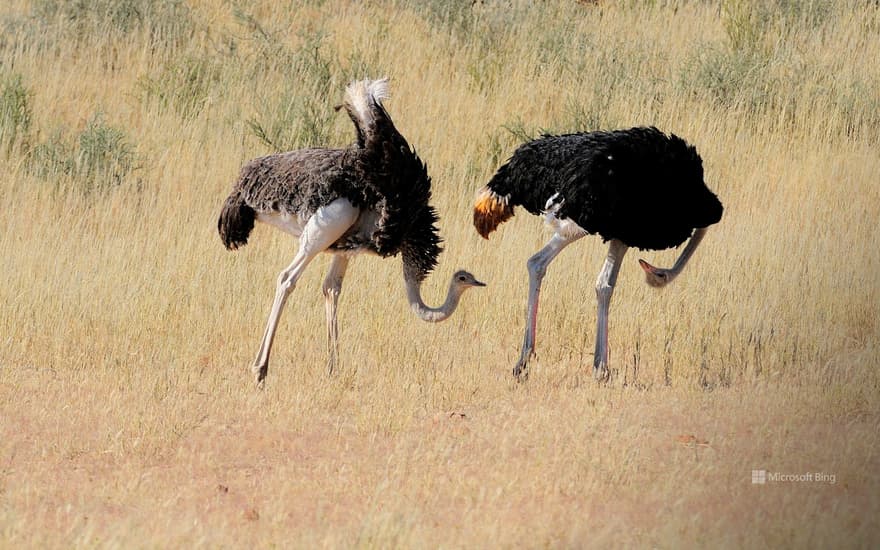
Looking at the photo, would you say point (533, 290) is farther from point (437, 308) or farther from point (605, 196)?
point (605, 196)

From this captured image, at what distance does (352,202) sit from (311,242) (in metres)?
0.29

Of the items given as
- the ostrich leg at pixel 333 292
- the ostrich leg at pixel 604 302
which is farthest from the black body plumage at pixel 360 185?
the ostrich leg at pixel 604 302

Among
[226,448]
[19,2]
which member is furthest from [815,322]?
[19,2]

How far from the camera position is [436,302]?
8.74 m

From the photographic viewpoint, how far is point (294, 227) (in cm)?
723

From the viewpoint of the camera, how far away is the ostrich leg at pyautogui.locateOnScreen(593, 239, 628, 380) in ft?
24.2

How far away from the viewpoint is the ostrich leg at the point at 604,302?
24.2 ft

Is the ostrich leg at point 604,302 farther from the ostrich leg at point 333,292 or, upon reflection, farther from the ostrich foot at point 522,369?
the ostrich leg at point 333,292

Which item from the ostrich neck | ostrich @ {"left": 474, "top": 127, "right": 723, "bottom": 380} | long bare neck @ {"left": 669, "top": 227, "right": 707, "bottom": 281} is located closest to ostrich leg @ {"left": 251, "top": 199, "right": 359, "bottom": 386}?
the ostrich neck

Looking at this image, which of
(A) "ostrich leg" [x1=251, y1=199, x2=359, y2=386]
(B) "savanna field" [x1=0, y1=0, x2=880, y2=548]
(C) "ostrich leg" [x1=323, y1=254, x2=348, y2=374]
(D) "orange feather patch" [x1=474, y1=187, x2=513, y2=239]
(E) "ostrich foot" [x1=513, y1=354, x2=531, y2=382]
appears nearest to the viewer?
(B) "savanna field" [x1=0, y1=0, x2=880, y2=548]

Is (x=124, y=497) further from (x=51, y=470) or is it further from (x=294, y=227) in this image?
(x=294, y=227)

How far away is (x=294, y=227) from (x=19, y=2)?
902 cm

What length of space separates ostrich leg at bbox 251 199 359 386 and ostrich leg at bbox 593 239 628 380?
4.53 ft

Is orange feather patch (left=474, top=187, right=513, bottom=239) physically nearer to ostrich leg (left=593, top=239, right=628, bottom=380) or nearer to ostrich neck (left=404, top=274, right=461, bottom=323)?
ostrich neck (left=404, top=274, right=461, bottom=323)
